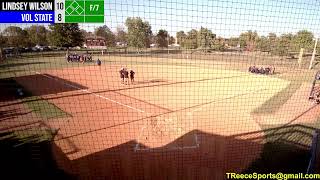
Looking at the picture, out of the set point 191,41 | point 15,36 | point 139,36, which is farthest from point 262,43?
point 15,36

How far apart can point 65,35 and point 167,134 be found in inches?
1313

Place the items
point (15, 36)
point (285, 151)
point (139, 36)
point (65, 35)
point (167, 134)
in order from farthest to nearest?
1. point (15, 36)
2. point (139, 36)
3. point (65, 35)
4. point (167, 134)
5. point (285, 151)

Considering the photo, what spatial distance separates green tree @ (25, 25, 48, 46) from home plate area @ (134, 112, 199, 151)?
3874cm

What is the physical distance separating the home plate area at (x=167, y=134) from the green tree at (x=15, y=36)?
36.1 metres

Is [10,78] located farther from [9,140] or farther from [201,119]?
[201,119]

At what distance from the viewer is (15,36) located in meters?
38.9

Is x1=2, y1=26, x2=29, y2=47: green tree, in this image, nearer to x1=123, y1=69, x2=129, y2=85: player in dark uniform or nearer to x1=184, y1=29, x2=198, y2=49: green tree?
x1=123, y1=69, x2=129, y2=85: player in dark uniform

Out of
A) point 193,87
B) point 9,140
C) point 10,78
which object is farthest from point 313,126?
point 10,78

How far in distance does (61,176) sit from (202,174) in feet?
12.9

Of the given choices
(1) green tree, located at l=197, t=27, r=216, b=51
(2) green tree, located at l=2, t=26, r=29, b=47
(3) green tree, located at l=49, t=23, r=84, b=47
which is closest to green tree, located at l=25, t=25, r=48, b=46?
(2) green tree, located at l=2, t=26, r=29, b=47

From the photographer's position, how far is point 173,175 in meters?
6.88
